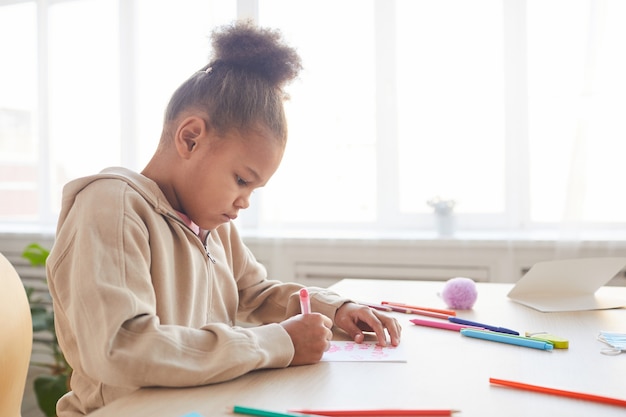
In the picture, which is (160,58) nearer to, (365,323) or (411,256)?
(411,256)

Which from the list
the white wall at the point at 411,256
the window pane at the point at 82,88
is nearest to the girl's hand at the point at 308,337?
the white wall at the point at 411,256

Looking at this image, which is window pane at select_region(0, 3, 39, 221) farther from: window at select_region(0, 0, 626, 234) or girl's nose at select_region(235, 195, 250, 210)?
girl's nose at select_region(235, 195, 250, 210)

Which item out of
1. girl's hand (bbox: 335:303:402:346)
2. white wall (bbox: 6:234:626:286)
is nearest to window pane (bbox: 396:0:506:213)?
white wall (bbox: 6:234:626:286)

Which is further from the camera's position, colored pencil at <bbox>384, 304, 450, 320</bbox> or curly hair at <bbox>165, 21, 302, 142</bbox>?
colored pencil at <bbox>384, 304, 450, 320</bbox>

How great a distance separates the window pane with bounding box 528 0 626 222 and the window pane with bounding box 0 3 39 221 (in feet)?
7.03

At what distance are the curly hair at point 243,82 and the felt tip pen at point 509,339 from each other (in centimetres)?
39

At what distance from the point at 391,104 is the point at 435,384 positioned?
1.77 m

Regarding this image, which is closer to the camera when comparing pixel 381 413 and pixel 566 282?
pixel 381 413

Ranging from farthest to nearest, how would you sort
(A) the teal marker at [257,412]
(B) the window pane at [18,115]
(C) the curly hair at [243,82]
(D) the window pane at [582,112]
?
1. (B) the window pane at [18,115]
2. (D) the window pane at [582,112]
3. (C) the curly hair at [243,82]
4. (A) the teal marker at [257,412]

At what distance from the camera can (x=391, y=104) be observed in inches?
92.8

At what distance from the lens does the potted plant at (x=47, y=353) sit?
2.19 metres

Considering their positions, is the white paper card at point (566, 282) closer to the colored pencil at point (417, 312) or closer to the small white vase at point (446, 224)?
the colored pencil at point (417, 312)

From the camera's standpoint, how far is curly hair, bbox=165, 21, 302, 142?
899 mm

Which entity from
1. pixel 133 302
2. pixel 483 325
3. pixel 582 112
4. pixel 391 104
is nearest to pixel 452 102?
pixel 391 104
